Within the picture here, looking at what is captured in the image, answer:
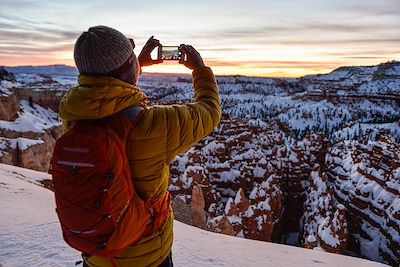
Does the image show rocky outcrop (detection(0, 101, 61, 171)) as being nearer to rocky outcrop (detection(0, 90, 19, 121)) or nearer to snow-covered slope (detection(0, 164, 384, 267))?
rocky outcrop (detection(0, 90, 19, 121))

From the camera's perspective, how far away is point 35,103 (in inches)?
1810

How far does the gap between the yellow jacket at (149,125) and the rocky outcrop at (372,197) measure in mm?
22229

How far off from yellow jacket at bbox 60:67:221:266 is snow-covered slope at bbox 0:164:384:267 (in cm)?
211

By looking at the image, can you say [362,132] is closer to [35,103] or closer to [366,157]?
[366,157]

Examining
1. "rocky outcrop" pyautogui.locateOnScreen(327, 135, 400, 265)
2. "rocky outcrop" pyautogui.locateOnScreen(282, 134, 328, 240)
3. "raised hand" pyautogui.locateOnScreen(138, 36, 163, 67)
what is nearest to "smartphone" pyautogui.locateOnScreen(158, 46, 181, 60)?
"raised hand" pyautogui.locateOnScreen(138, 36, 163, 67)

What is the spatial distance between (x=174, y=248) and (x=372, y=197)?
26240 millimetres

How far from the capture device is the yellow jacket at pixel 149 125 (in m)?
1.49

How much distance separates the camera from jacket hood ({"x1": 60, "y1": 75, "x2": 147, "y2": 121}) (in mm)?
1463

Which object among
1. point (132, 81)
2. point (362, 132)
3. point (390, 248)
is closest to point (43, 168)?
point (132, 81)

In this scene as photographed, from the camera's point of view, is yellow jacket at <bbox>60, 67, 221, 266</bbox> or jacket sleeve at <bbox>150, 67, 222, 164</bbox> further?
jacket sleeve at <bbox>150, 67, 222, 164</bbox>

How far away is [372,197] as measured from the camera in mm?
26891

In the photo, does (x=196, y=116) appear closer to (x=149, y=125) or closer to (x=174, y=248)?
(x=149, y=125)

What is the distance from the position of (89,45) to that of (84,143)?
1.34ft

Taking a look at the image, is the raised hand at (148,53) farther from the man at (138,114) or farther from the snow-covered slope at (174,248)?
the snow-covered slope at (174,248)
